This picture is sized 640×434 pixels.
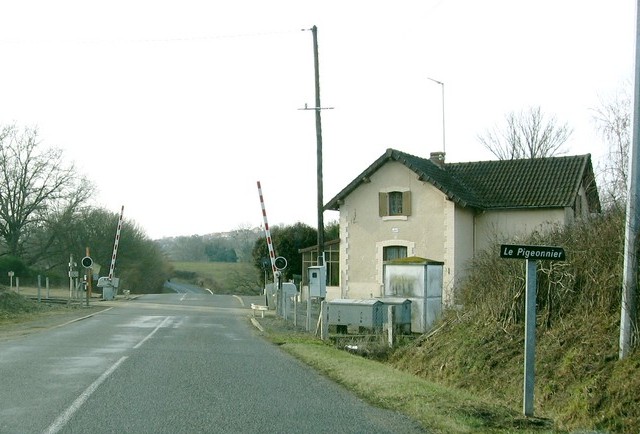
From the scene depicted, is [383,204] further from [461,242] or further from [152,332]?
[152,332]

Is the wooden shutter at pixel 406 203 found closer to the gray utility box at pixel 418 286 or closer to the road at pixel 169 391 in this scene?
the gray utility box at pixel 418 286

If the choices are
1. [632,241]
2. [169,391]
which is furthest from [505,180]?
[169,391]

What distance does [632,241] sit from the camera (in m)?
10.7

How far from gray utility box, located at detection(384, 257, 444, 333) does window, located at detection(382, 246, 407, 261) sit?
41.5ft

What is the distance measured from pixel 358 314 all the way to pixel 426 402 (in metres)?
10.9

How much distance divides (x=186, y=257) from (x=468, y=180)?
95013mm

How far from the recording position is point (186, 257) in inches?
4990

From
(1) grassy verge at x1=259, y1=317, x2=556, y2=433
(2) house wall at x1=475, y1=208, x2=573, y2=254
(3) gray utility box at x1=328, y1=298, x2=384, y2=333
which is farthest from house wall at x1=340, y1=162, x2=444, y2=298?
(1) grassy verge at x1=259, y1=317, x2=556, y2=433

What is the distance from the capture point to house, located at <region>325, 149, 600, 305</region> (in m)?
32.9

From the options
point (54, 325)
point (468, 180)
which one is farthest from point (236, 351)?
point (468, 180)

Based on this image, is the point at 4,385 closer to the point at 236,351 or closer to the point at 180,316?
the point at 236,351

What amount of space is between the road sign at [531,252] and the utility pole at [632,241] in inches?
78.0

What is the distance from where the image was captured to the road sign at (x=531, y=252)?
9.16 m

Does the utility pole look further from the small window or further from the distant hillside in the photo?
the distant hillside
